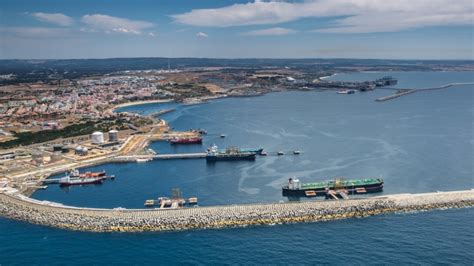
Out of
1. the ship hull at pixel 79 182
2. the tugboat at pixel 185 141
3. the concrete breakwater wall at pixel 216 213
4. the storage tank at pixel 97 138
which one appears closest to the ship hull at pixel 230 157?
the tugboat at pixel 185 141

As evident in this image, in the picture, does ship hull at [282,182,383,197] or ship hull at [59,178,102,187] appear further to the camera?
ship hull at [59,178,102,187]

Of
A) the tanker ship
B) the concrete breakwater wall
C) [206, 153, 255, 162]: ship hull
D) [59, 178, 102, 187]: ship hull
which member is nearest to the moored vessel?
[59, 178, 102, 187]: ship hull

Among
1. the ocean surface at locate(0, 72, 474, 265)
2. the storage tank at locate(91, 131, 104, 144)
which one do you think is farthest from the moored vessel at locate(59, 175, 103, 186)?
the storage tank at locate(91, 131, 104, 144)

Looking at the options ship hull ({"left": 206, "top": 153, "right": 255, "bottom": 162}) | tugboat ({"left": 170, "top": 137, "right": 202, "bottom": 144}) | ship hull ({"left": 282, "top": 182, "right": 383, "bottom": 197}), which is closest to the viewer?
ship hull ({"left": 282, "top": 182, "right": 383, "bottom": 197})

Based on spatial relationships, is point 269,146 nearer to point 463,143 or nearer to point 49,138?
point 463,143

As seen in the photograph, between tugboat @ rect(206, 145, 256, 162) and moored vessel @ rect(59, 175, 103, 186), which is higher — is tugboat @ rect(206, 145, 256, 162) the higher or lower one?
the higher one

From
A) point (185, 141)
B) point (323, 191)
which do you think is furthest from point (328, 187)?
point (185, 141)

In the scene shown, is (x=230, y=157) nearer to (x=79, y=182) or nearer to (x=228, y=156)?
(x=228, y=156)

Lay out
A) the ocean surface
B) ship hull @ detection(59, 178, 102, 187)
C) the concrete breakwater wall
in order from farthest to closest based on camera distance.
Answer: ship hull @ detection(59, 178, 102, 187), the concrete breakwater wall, the ocean surface

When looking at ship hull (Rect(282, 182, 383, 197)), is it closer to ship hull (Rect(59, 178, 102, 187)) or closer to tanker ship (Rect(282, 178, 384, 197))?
tanker ship (Rect(282, 178, 384, 197))
